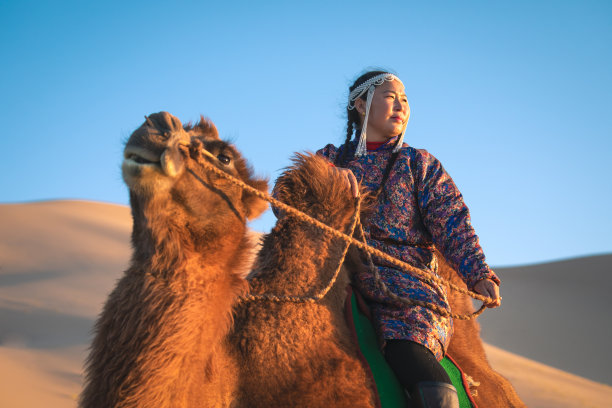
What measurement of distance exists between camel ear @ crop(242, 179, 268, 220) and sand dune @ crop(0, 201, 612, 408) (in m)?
4.65

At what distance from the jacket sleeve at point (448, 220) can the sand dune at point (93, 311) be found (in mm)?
4788

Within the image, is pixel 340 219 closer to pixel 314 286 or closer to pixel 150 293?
pixel 314 286

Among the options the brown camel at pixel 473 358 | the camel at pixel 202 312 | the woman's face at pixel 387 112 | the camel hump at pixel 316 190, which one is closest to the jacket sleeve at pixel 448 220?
the woman's face at pixel 387 112

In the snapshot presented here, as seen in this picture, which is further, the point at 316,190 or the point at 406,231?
the point at 406,231

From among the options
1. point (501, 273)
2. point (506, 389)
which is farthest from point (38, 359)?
point (501, 273)

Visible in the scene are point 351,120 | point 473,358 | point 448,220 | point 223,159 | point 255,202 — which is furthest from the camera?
point 351,120

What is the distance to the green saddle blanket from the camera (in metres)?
2.04

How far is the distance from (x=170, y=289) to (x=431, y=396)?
3.72ft

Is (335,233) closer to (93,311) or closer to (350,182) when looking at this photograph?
(350,182)

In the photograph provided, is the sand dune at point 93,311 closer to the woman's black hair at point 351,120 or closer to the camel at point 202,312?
the woman's black hair at point 351,120

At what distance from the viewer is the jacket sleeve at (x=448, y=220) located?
2.50 metres

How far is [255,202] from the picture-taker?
2.08m

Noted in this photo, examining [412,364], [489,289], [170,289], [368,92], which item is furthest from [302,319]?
[368,92]

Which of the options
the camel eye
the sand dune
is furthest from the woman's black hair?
the sand dune
